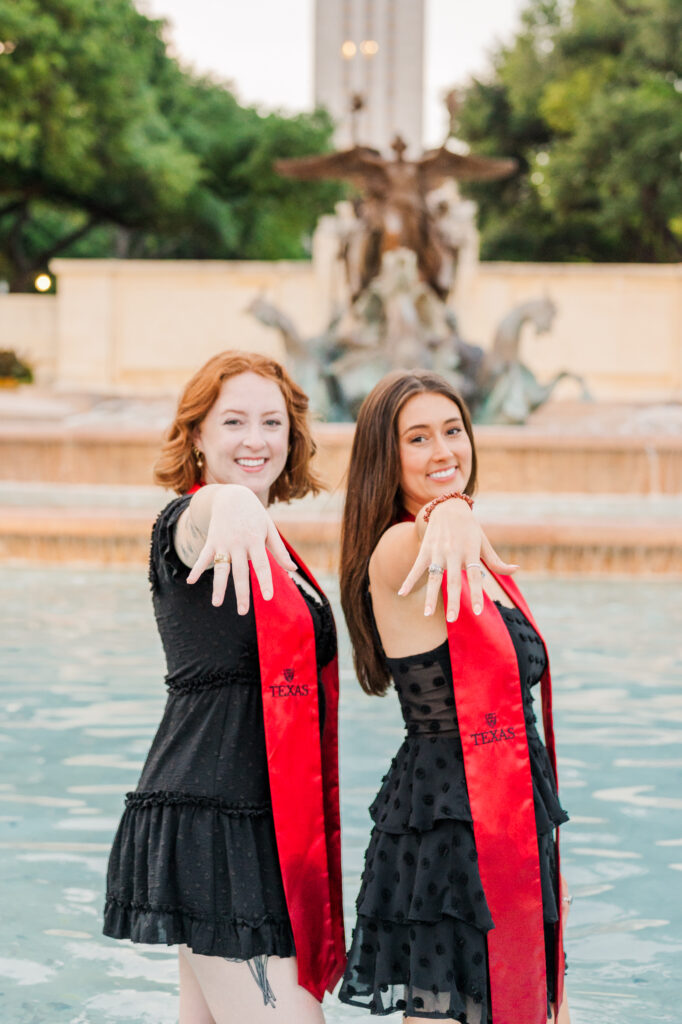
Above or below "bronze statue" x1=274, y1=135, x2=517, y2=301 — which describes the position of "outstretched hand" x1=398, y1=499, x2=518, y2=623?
below

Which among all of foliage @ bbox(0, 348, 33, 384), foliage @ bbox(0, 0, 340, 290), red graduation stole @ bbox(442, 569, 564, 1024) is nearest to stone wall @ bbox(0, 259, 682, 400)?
foliage @ bbox(0, 348, 33, 384)

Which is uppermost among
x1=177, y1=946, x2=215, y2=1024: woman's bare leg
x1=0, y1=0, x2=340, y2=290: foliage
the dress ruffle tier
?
x1=0, y1=0, x2=340, y2=290: foliage

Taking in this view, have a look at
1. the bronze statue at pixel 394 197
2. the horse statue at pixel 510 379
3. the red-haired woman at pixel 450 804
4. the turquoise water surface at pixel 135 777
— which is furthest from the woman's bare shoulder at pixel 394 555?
the bronze statue at pixel 394 197

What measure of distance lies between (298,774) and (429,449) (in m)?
0.61

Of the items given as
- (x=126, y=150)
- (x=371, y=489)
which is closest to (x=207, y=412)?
(x=371, y=489)

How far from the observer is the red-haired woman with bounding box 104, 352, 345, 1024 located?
2.14 metres

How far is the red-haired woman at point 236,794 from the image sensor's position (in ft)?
7.02

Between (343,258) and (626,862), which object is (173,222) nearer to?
(343,258)

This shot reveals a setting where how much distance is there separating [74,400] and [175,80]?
58.4 ft

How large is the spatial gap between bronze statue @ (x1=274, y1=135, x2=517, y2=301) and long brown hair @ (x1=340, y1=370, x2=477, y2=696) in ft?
60.4

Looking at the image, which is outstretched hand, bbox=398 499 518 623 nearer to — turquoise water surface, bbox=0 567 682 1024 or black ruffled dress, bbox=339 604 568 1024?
black ruffled dress, bbox=339 604 568 1024

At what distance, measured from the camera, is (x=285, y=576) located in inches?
89.6

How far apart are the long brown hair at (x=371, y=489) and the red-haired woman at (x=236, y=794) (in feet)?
0.29

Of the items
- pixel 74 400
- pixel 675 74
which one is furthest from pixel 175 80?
pixel 74 400
